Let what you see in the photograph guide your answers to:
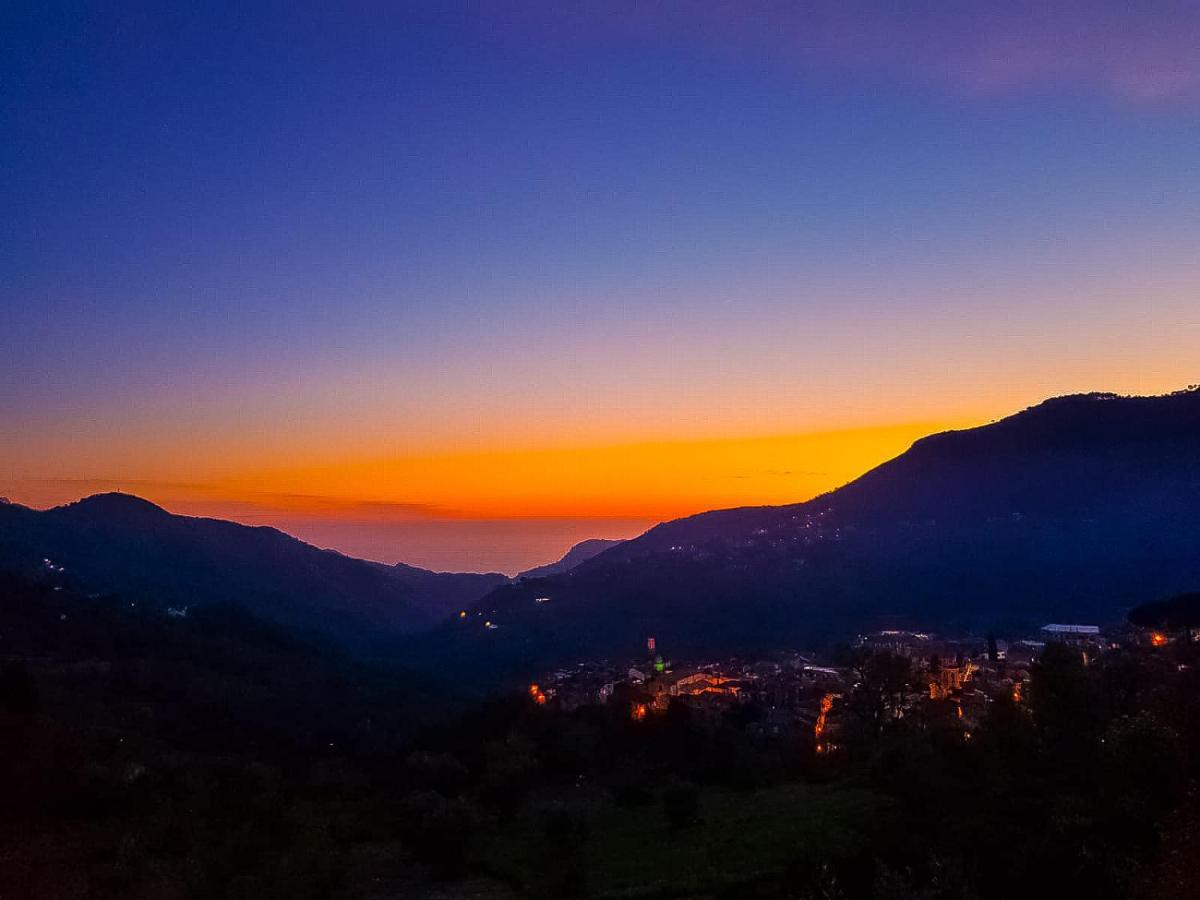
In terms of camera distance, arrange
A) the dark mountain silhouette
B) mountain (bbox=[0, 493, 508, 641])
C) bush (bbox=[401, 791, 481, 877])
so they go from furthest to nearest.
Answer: mountain (bbox=[0, 493, 508, 641]) → the dark mountain silhouette → bush (bbox=[401, 791, 481, 877])

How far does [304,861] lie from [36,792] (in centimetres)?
1095

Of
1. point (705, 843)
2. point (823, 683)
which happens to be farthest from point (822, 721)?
point (705, 843)

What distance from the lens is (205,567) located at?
13825 centimetres

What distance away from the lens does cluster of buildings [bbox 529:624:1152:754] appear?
96.9 feet

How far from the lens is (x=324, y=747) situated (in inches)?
1697

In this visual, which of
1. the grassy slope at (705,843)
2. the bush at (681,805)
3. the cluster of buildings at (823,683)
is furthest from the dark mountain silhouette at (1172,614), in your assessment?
the bush at (681,805)

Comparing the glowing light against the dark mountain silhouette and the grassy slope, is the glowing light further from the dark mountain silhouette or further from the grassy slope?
the dark mountain silhouette

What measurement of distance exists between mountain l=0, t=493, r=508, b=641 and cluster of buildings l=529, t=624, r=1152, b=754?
2262 inches

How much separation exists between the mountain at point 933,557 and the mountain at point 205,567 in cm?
3248

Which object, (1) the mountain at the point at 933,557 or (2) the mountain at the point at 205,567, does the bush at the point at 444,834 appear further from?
(2) the mountain at the point at 205,567

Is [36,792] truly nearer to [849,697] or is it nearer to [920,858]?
[920,858]

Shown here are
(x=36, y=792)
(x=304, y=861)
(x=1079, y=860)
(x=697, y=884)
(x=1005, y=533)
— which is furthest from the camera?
(x=1005, y=533)

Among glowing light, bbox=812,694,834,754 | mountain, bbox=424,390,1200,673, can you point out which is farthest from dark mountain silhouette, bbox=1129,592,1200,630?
mountain, bbox=424,390,1200,673

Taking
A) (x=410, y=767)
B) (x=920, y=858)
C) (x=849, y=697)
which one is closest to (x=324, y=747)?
(x=410, y=767)
